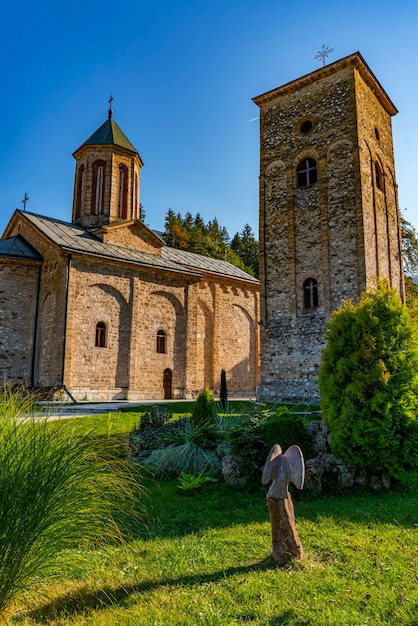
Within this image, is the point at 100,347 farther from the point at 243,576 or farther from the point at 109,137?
the point at 243,576

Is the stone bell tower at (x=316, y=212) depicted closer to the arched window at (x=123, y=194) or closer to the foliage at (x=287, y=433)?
the arched window at (x=123, y=194)

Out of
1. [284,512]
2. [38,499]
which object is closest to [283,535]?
[284,512]

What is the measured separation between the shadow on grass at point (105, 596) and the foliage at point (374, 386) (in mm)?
2521

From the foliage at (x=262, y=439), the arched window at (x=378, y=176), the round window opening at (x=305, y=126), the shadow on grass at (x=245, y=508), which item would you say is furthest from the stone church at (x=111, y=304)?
the shadow on grass at (x=245, y=508)

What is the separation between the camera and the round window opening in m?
16.7

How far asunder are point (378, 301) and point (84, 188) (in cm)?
1957

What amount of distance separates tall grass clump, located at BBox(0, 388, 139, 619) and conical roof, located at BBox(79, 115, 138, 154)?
22.1 meters

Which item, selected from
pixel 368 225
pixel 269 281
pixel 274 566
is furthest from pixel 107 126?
pixel 274 566

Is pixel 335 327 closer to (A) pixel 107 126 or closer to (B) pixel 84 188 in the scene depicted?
(B) pixel 84 188

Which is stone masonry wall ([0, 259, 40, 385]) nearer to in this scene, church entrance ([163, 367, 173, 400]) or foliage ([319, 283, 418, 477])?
church entrance ([163, 367, 173, 400])

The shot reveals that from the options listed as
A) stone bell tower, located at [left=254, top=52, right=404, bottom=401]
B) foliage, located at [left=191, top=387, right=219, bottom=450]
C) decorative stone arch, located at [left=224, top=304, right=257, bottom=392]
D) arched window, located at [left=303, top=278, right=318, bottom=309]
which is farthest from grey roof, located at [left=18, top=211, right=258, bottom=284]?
foliage, located at [left=191, top=387, right=219, bottom=450]

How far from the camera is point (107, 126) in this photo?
24.1 meters

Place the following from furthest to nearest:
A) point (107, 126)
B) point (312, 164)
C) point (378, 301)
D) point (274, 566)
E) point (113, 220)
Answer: point (107, 126), point (113, 220), point (312, 164), point (378, 301), point (274, 566)

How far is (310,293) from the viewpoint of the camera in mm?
15742
